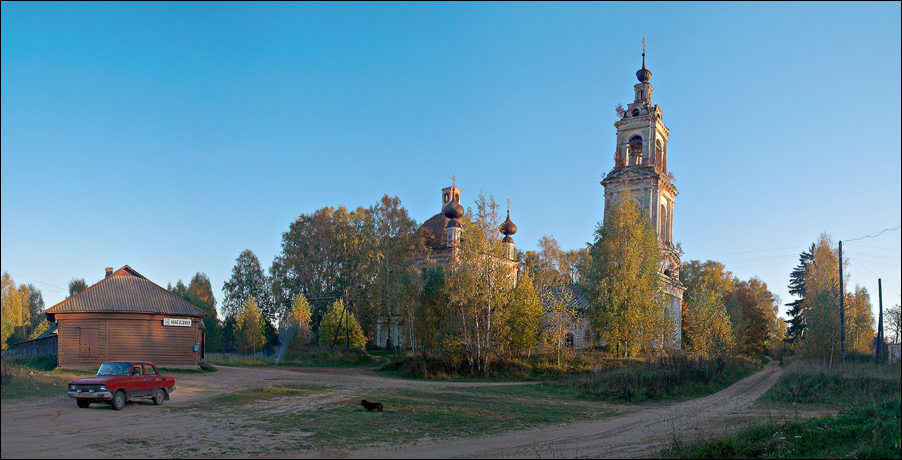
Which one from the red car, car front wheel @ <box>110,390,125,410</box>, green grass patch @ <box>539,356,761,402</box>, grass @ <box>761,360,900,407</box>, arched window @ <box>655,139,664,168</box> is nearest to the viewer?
the red car

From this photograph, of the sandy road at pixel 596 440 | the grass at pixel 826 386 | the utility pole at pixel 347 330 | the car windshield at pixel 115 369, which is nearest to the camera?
the sandy road at pixel 596 440

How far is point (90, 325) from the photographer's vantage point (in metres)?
31.2

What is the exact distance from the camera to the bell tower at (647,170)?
49.4 meters

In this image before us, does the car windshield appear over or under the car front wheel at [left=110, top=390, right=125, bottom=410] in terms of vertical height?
over

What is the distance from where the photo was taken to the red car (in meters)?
16.2

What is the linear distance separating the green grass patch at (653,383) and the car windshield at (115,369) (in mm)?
15633

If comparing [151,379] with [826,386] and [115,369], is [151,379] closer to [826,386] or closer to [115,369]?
[115,369]

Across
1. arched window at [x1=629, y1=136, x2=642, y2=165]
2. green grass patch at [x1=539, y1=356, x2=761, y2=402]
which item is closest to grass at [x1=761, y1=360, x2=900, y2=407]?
green grass patch at [x1=539, y1=356, x2=761, y2=402]

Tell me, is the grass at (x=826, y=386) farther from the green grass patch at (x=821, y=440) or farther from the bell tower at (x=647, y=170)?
the bell tower at (x=647, y=170)

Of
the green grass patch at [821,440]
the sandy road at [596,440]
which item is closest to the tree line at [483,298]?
the sandy road at [596,440]

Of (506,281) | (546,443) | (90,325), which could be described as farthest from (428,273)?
(546,443)

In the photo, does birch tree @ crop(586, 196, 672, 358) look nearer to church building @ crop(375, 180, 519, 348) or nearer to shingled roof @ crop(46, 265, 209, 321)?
church building @ crop(375, 180, 519, 348)

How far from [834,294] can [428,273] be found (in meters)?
24.9

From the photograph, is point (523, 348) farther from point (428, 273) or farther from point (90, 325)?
point (90, 325)
